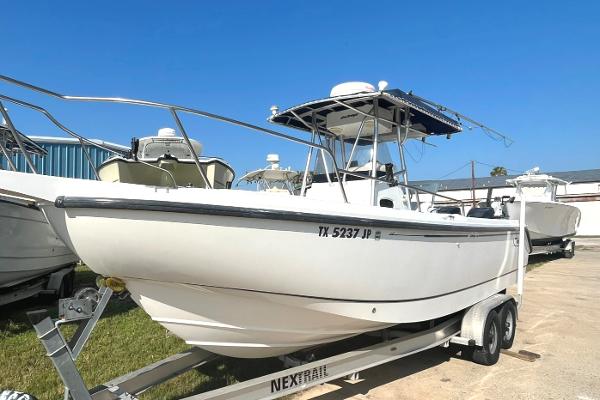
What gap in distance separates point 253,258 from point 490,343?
119 inches

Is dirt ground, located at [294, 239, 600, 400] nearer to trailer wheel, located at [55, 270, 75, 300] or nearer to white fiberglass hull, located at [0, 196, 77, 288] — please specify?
white fiberglass hull, located at [0, 196, 77, 288]

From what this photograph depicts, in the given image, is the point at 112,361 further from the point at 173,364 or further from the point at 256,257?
the point at 256,257

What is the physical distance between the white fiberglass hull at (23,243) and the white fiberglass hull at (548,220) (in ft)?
33.8

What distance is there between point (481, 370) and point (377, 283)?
1.96 m

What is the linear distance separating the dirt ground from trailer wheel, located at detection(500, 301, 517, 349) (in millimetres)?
172

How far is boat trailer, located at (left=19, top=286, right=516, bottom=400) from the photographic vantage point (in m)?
2.51

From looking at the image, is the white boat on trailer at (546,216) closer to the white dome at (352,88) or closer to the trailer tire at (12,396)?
the white dome at (352,88)

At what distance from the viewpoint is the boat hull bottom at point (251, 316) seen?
9.49ft

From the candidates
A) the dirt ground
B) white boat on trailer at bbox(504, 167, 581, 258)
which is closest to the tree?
white boat on trailer at bbox(504, 167, 581, 258)

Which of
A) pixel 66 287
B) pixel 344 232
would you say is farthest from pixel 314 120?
pixel 66 287

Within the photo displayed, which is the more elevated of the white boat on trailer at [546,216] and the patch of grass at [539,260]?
the white boat on trailer at [546,216]

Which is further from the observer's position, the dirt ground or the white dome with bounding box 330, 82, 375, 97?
the white dome with bounding box 330, 82, 375, 97

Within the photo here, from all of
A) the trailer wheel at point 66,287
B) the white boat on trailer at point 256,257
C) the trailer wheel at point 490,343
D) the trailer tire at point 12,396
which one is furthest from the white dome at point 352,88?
the trailer wheel at point 66,287

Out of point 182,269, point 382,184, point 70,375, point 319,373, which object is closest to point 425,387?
point 319,373
